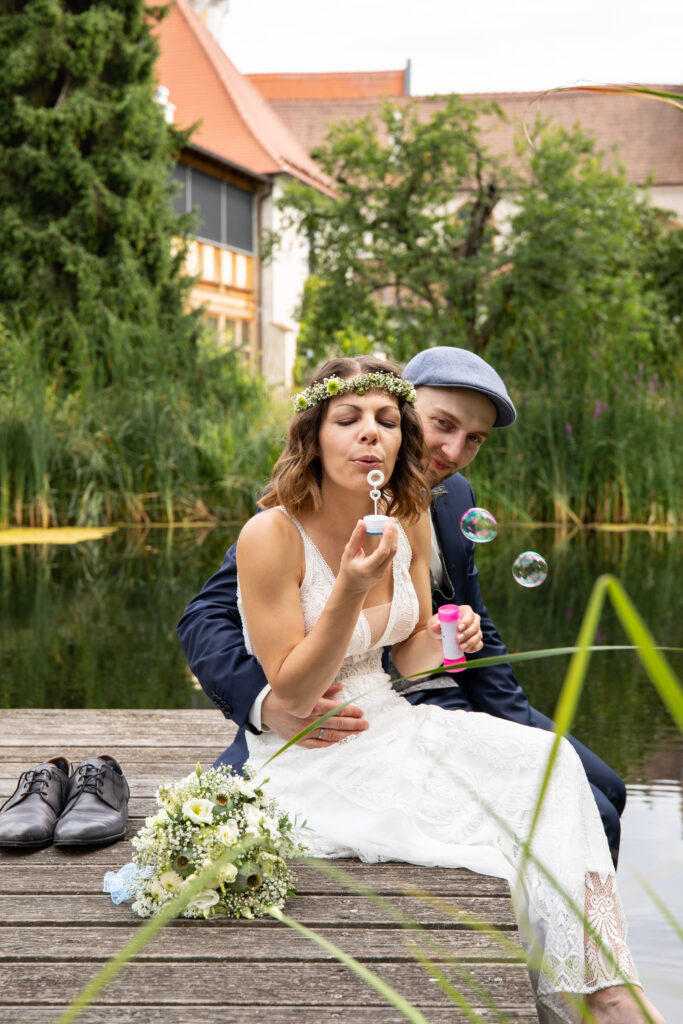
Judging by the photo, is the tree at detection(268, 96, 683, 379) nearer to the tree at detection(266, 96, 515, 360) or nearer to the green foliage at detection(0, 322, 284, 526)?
the tree at detection(266, 96, 515, 360)

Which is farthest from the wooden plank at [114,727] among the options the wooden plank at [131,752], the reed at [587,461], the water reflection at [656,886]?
→ the reed at [587,461]

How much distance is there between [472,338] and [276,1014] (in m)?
14.7

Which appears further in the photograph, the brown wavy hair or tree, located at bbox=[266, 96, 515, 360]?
tree, located at bbox=[266, 96, 515, 360]

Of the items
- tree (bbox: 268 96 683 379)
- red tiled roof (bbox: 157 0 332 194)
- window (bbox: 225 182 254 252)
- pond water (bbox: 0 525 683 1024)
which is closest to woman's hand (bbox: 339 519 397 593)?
pond water (bbox: 0 525 683 1024)

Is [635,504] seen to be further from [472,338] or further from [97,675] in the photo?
[97,675]

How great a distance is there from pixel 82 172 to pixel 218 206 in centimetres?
1137

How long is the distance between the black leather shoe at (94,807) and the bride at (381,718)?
1.12ft

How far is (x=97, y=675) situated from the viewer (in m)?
5.73

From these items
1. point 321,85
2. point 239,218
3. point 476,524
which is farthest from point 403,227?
point 321,85

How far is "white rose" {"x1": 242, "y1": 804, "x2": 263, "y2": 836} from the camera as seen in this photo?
212 centimetres

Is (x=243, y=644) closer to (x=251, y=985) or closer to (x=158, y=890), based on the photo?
(x=158, y=890)

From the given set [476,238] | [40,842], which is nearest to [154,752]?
[40,842]

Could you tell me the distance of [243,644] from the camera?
2666 millimetres

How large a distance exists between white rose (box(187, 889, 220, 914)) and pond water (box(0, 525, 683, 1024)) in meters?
1.09
